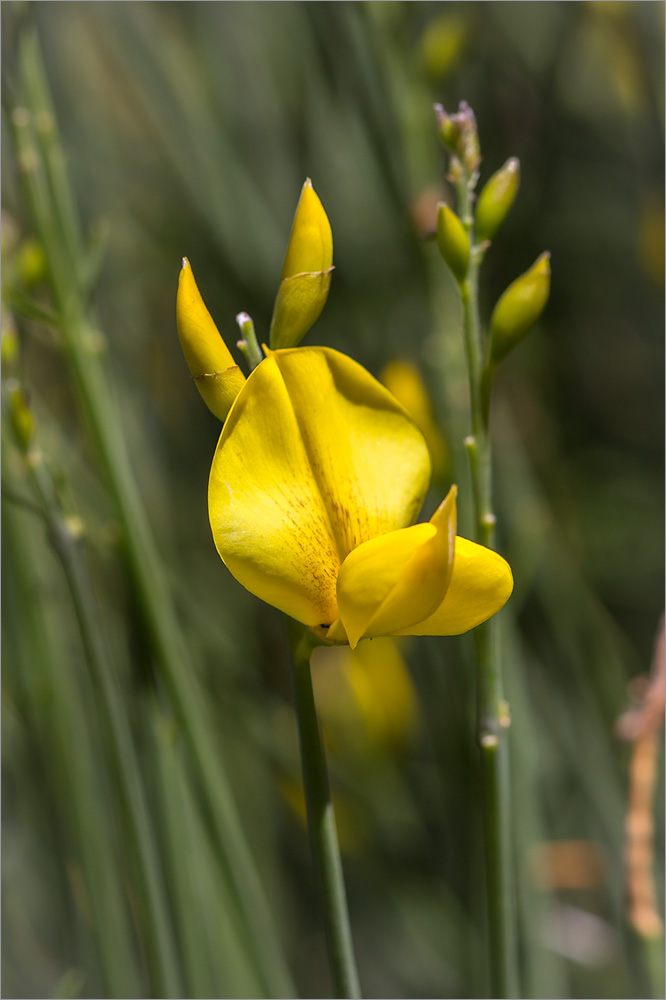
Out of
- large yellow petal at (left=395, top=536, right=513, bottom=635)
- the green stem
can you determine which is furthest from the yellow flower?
the green stem

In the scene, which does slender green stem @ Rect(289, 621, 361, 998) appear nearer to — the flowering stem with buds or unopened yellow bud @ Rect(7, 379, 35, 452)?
the flowering stem with buds

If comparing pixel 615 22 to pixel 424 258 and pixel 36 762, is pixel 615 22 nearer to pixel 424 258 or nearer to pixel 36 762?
pixel 424 258

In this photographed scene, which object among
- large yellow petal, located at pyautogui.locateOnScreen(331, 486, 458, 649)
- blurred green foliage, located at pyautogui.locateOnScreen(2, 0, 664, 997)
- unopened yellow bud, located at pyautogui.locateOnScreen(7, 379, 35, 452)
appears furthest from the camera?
blurred green foliage, located at pyautogui.locateOnScreen(2, 0, 664, 997)

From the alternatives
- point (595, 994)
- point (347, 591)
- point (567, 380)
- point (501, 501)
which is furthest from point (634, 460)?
point (347, 591)

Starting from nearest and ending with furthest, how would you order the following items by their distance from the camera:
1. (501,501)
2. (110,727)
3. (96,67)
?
(110,727) → (501,501) → (96,67)

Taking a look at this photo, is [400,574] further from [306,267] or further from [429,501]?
[429,501]

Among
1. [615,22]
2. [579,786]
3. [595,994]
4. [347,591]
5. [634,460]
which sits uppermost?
[615,22]

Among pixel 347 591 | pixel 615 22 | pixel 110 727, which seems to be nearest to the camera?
pixel 347 591
